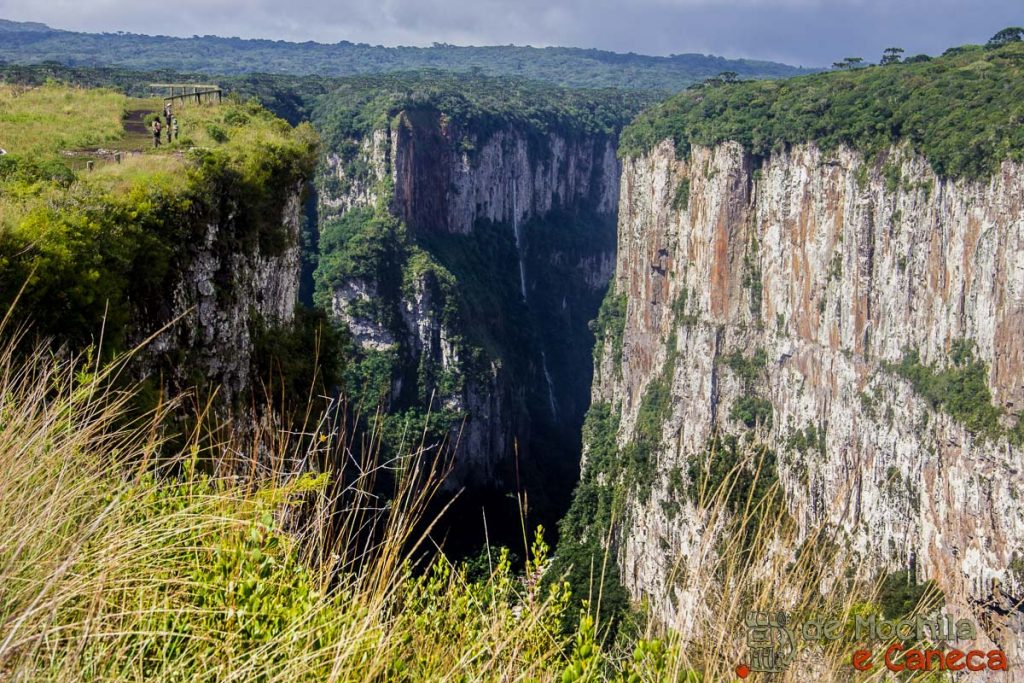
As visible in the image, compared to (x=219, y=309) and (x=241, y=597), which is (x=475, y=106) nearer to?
(x=219, y=309)

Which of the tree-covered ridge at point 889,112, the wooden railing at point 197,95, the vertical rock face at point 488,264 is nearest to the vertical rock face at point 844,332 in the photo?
the tree-covered ridge at point 889,112

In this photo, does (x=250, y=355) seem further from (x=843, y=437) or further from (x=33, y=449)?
(x=843, y=437)

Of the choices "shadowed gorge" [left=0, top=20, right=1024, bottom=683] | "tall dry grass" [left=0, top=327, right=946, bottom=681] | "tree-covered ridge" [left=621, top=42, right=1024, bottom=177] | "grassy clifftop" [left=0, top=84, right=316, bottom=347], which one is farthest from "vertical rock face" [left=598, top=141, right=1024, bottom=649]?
"tall dry grass" [left=0, top=327, right=946, bottom=681]

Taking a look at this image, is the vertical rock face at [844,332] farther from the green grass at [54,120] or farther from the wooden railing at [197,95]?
the green grass at [54,120]

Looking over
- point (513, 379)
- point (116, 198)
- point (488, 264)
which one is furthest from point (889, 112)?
point (116, 198)

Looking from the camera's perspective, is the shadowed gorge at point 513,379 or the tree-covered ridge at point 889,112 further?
the tree-covered ridge at point 889,112

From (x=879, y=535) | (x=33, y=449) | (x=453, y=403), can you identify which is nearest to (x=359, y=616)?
(x=33, y=449)

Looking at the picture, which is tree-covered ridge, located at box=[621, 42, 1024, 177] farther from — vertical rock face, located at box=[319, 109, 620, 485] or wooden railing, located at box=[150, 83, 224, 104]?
wooden railing, located at box=[150, 83, 224, 104]
